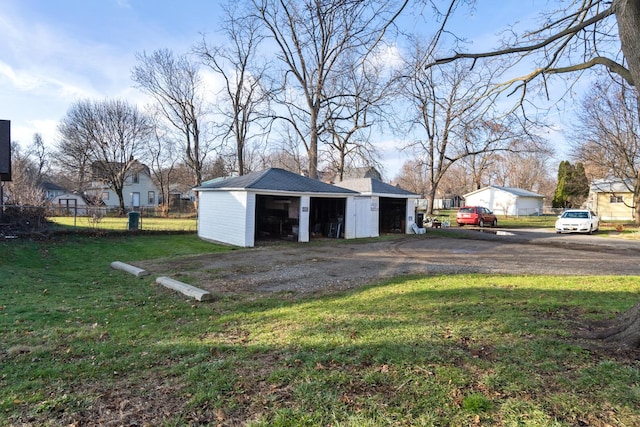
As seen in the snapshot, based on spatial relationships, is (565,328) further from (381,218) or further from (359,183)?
(381,218)

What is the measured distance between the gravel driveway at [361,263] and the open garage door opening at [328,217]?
266cm

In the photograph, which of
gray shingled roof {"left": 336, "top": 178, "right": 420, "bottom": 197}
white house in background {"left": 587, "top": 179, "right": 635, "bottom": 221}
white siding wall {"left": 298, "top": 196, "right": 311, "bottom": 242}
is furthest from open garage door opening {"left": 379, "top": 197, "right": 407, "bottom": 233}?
white house in background {"left": 587, "top": 179, "right": 635, "bottom": 221}

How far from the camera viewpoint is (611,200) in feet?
113

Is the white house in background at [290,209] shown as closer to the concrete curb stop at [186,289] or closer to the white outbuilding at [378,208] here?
the white outbuilding at [378,208]

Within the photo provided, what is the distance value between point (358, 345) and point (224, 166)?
44.5 meters

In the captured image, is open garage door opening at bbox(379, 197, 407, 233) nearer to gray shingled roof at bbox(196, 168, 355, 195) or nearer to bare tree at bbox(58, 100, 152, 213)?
gray shingled roof at bbox(196, 168, 355, 195)

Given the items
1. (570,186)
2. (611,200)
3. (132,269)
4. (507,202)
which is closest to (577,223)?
(611,200)

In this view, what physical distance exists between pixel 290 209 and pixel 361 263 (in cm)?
814

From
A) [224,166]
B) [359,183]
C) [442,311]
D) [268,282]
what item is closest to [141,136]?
[224,166]

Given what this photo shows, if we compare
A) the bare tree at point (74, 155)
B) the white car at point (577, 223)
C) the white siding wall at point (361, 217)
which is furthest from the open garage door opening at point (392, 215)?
the bare tree at point (74, 155)

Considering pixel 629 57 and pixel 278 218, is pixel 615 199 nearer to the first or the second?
pixel 278 218

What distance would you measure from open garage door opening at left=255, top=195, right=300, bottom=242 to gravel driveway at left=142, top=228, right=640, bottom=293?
2.43 meters

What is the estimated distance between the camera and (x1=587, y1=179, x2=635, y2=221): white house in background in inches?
1296

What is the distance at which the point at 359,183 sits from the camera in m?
20.0
